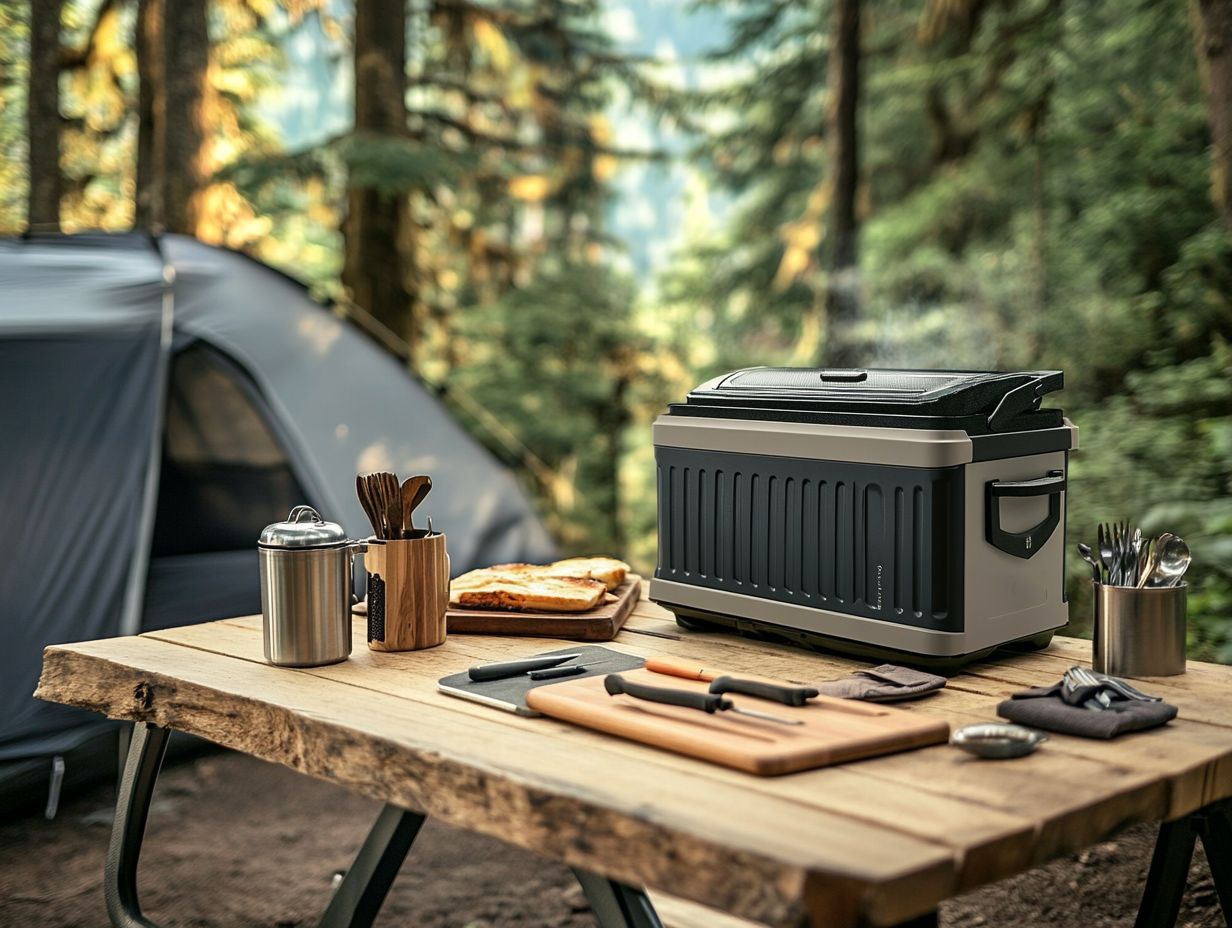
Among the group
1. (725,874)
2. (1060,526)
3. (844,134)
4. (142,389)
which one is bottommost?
(725,874)

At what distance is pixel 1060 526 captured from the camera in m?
1.72

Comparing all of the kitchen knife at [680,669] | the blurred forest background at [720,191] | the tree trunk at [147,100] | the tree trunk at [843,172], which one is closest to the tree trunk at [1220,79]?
the blurred forest background at [720,191]

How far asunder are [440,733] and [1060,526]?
0.95 meters

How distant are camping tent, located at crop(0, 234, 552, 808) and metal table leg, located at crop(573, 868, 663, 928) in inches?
84.2

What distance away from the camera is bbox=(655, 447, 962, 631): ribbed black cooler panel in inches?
61.0

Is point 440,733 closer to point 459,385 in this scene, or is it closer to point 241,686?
point 241,686

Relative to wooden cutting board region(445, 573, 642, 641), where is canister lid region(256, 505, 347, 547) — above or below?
above

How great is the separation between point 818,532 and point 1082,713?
47cm

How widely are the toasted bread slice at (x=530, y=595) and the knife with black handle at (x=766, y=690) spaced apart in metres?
0.55

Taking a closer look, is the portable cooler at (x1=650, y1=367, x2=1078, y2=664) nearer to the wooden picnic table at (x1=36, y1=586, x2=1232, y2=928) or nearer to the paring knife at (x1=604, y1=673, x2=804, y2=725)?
the wooden picnic table at (x1=36, y1=586, x2=1232, y2=928)

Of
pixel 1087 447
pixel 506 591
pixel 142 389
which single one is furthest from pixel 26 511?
pixel 1087 447

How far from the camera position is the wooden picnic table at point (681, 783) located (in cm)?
99

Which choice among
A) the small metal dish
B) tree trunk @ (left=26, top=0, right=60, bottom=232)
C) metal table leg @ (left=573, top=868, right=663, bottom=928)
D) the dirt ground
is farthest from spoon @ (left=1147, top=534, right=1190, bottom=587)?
tree trunk @ (left=26, top=0, right=60, bottom=232)

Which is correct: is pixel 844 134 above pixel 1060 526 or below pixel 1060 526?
above
